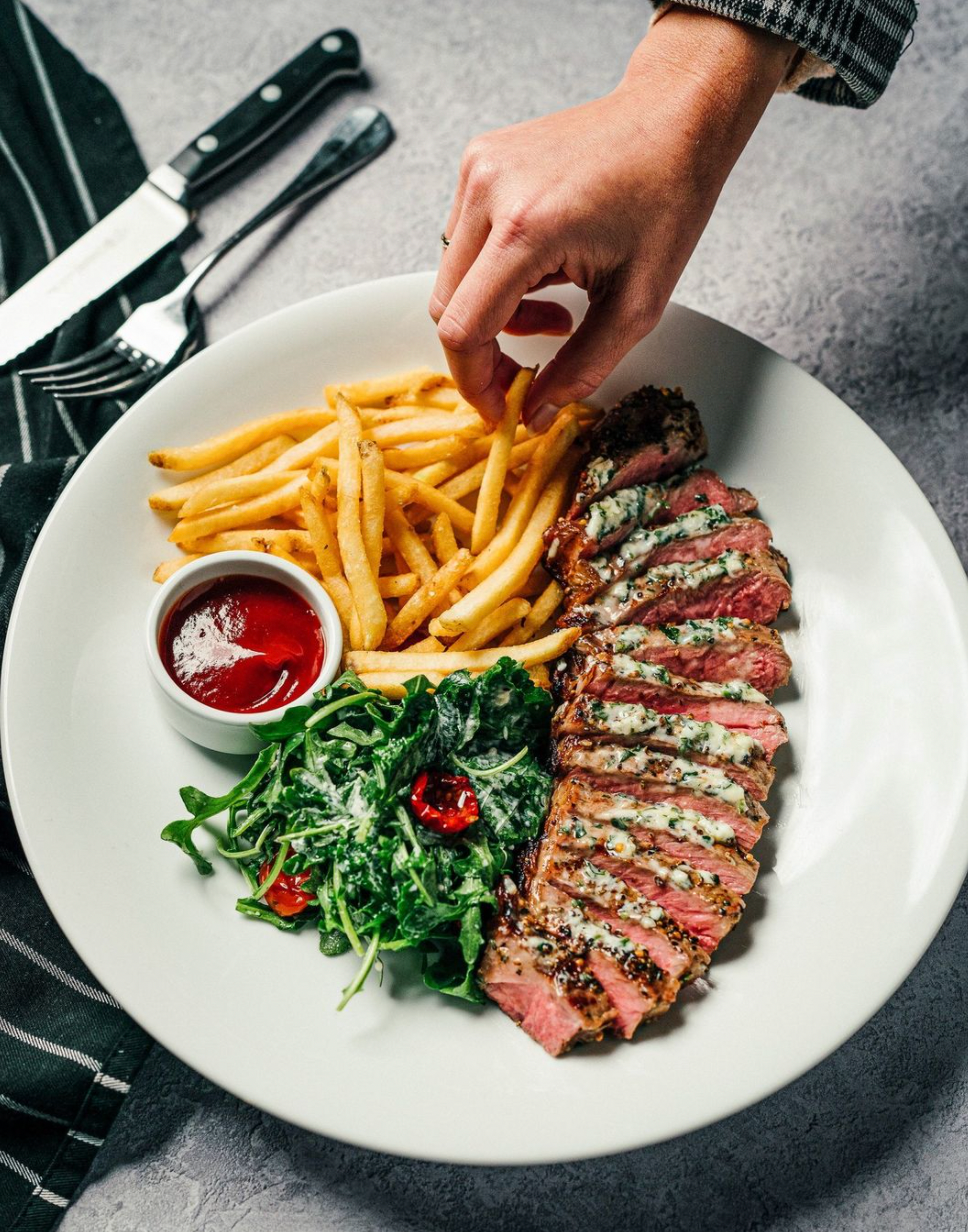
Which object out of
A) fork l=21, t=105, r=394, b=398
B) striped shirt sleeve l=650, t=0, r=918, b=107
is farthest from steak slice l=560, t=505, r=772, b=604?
fork l=21, t=105, r=394, b=398

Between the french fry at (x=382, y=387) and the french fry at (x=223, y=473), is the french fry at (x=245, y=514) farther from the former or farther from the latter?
the french fry at (x=382, y=387)

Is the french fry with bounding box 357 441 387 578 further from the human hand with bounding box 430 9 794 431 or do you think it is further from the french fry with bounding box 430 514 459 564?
the human hand with bounding box 430 9 794 431

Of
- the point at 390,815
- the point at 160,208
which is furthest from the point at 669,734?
the point at 160,208

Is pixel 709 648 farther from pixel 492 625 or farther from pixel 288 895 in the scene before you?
pixel 288 895

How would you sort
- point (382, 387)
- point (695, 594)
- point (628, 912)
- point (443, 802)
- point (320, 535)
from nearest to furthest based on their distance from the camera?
point (628, 912) → point (443, 802) → point (320, 535) → point (695, 594) → point (382, 387)

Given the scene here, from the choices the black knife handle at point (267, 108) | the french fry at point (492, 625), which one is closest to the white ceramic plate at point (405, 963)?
the french fry at point (492, 625)

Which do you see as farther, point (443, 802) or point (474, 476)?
point (474, 476)
